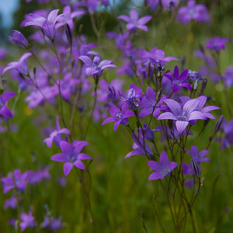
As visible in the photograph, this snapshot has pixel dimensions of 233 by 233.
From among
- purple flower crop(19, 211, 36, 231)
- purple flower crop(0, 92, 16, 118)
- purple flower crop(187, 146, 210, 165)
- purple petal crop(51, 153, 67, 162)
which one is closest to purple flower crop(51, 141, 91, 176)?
purple petal crop(51, 153, 67, 162)

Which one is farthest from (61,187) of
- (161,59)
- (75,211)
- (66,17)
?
(161,59)

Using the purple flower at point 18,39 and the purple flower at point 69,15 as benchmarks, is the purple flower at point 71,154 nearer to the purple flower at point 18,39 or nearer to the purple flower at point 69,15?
the purple flower at point 18,39

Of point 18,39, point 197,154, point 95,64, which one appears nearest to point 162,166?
point 197,154

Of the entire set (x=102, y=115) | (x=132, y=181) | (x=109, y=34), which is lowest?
(x=132, y=181)

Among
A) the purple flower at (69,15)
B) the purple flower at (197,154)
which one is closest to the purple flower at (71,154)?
the purple flower at (197,154)

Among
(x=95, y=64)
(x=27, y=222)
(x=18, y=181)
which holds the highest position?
(x=95, y=64)

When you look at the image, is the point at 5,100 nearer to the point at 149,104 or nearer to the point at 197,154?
the point at 149,104

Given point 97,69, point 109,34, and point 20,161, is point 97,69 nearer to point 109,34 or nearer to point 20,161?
point 109,34

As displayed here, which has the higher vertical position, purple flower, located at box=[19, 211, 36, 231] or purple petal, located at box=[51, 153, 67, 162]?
purple petal, located at box=[51, 153, 67, 162]

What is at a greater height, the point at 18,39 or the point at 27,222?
the point at 18,39

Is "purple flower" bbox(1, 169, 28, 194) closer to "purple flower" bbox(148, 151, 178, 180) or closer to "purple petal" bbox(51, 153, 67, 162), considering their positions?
"purple petal" bbox(51, 153, 67, 162)

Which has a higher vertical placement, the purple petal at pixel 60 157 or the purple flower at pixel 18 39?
the purple flower at pixel 18 39
